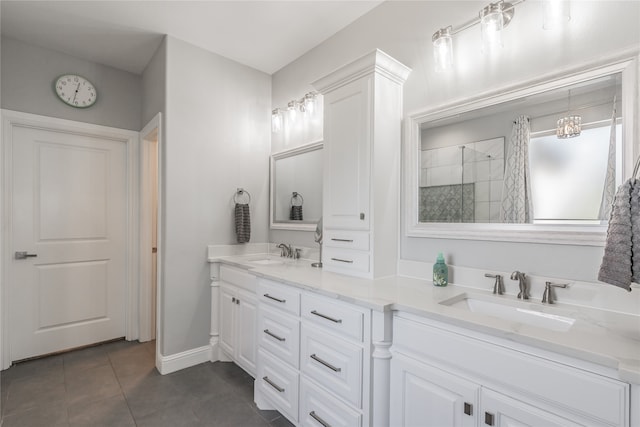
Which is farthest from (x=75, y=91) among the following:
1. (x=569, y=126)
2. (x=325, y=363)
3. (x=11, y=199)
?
(x=569, y=126)

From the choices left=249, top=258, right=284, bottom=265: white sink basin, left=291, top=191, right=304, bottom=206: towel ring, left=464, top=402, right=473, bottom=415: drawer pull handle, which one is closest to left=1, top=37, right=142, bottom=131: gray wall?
left=291, top=191, right=304, bottom=206: towel ring

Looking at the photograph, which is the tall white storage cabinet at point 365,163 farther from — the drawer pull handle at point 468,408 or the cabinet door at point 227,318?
the cabinet door at point 227,318

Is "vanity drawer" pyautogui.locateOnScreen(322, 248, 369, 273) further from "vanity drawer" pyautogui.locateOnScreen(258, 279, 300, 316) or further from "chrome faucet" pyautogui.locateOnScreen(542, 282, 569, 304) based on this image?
"chrome faucet" pyautogui.locateOnScreen(542, 282, 569, 304)

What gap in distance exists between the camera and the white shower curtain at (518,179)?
149 centimetres

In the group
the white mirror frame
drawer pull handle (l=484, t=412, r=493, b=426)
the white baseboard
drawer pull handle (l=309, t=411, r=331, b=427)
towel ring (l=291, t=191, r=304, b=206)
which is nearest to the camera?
drawer pull handle (l=484, t=412, r=493, b=426)

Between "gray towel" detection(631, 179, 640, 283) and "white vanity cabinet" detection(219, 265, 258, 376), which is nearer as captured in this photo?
"gray towel" detection(631, 179, 640, 283)

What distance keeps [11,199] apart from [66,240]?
51 centimetres

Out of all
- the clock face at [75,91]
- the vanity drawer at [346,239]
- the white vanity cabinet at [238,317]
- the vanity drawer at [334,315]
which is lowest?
the white vanity cabinet at [238,317]

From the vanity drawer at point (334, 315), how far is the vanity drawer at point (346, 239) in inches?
17.5

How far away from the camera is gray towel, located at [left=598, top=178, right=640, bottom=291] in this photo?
0.96 metres

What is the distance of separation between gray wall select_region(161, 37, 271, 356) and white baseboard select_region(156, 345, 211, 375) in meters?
0.04

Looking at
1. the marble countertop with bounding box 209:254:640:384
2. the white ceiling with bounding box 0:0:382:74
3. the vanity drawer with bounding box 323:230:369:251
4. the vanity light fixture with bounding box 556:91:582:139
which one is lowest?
the marble countertop with bounding box 209:254:640:384

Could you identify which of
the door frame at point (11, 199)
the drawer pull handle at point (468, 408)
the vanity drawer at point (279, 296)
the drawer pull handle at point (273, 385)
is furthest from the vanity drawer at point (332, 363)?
the door frame at point (11, 199)

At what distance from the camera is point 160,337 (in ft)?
8.30
